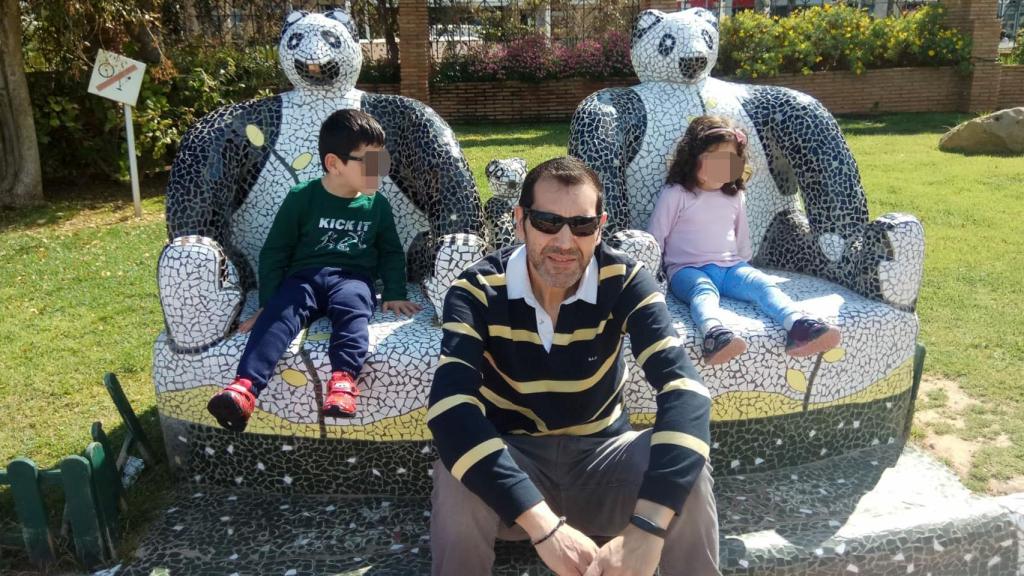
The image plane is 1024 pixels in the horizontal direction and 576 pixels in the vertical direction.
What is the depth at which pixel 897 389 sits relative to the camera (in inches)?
124

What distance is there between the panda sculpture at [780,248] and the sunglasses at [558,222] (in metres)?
0.86

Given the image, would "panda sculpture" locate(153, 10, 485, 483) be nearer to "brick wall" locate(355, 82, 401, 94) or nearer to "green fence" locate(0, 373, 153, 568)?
"green fence" locate(0, 373, 153, 568)

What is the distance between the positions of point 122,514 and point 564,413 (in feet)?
5.32

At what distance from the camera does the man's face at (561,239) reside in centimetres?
209

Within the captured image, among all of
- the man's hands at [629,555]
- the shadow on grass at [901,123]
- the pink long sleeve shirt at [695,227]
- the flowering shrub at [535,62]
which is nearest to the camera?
the man's hands at [629,555]

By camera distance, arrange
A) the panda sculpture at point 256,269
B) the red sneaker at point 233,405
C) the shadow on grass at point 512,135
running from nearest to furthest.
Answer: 1. the red sneaker at point 233,405
2. the panda sculpture at point 256,269
3. the shadow on grass at point 512,135

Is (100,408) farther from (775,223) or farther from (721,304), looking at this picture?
(775,223)

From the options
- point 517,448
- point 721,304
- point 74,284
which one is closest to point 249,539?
point 517,448

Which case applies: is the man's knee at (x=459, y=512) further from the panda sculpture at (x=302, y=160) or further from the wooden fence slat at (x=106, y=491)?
the panda sculpture at (x=302, y=160)

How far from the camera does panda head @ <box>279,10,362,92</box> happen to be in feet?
11.1

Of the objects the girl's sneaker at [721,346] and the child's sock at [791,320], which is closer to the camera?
the girl's sneaker at [721,346]

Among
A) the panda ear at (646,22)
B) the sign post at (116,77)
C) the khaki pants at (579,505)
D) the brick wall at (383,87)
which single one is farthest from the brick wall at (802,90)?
the khaki pants at (579,505)

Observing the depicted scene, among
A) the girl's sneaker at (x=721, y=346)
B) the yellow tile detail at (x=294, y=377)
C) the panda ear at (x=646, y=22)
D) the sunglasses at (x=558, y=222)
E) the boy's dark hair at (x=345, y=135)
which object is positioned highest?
the panda ear at (x=646, y=22)

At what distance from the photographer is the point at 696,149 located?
10.7 feet
